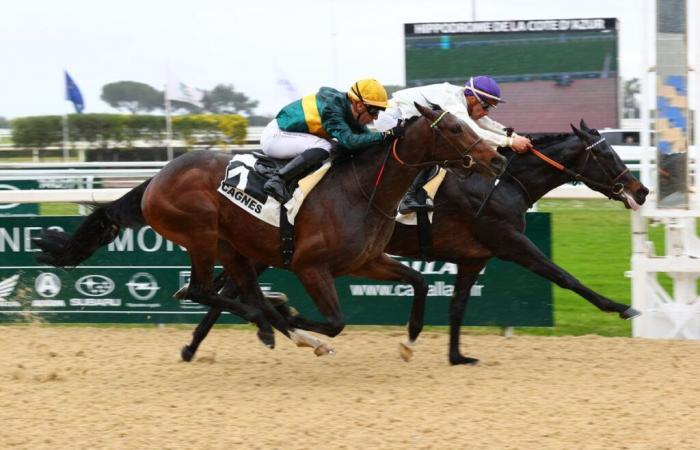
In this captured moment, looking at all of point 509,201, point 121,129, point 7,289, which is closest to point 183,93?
point 121,129

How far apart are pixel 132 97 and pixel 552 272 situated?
29.9m

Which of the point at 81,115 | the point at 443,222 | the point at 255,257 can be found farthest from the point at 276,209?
the point at 81,115

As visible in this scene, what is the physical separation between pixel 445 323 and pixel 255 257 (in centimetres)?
210

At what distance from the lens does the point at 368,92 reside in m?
6.10

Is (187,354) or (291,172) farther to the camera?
(187,354)

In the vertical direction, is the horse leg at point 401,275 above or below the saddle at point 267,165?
below

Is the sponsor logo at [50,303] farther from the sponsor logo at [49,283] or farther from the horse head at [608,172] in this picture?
the horse head at [608,172]

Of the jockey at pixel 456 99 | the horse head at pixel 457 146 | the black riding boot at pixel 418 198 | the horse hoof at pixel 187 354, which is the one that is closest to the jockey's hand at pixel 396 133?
the horse head at pixel 457 146

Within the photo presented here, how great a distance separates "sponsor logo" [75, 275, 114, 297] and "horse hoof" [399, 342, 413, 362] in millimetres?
2676

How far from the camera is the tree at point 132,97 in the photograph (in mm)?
34031

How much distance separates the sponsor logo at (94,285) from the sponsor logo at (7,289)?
502 mm

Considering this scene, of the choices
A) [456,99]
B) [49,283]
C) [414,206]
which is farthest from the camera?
[49,283]

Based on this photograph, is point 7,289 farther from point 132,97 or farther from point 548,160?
point 132,97

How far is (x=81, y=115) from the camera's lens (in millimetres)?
29438
